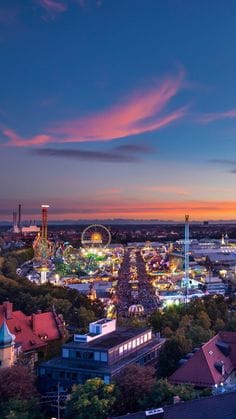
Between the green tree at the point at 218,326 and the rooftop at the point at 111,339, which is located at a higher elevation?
the rooftop at the point at 111,339

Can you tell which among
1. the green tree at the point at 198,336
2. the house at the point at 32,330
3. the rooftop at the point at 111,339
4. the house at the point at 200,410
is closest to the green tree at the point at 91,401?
the house at the point at 200,410

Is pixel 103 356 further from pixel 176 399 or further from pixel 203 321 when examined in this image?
pixel 203 321

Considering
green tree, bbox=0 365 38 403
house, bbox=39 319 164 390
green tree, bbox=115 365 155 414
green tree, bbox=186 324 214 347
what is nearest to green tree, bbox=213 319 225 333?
green tree, bbox=186 324 214 347

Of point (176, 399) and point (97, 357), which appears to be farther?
point (97, 357)

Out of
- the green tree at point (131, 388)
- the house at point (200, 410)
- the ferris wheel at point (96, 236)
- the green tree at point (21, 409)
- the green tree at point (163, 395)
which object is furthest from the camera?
the ferris wheel at point (96, 236)

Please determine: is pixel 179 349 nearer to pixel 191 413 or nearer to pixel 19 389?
pixel 19 389

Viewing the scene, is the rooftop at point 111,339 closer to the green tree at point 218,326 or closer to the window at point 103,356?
the window at point 103,356

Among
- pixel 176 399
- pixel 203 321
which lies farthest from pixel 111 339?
pixel 176 399
